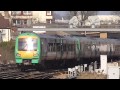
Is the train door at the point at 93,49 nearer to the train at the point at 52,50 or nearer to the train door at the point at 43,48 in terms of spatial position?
the train at the point at 52,50

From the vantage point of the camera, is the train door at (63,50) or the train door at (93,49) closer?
the train door at (63,50)

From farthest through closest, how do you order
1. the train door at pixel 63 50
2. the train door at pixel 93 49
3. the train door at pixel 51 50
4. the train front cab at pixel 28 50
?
1. the train door at pixel 93 49
2. the train door at pixel 63 50
3. the train door at pixel 51 50
4. the train front cab at pixel 28 50

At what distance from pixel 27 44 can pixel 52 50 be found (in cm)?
185

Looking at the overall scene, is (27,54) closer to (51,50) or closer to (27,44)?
(27,44)

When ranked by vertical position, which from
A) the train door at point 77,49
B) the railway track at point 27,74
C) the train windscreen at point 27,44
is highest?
the train windscreen at point 27,44

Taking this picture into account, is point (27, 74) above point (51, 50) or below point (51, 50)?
below

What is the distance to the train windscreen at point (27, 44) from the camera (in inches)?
903

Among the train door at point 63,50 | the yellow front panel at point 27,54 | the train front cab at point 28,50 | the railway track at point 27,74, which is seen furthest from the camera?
the train door at point 63,50

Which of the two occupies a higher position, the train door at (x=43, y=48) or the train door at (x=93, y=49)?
the train door at (x=43, y=48)

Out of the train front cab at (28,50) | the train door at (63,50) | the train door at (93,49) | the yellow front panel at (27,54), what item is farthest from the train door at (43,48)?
the train door at (93,49)

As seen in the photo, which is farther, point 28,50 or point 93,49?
point 93,49

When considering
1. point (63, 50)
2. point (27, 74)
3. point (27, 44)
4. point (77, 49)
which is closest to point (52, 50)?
point (27, 44)

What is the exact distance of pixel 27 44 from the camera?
76.3 ft

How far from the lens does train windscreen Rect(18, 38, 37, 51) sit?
22.9 metres
